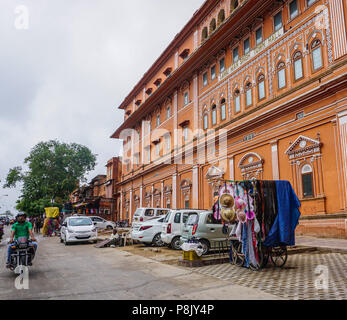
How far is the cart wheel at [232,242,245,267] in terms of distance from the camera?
30.6 ft

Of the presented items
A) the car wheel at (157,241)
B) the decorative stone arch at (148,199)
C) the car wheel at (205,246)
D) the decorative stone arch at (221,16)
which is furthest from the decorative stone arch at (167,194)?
the car wheel at (205,246)

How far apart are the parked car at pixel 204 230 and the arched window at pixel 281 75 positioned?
31.5 feet

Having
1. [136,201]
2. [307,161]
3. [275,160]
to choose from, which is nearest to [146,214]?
[275,160]

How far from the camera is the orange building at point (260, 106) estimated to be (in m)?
14.6

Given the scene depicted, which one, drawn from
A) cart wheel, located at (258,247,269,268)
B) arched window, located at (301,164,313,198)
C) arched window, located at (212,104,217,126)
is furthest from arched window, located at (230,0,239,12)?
cart wheel, located at (258,247,269,268)

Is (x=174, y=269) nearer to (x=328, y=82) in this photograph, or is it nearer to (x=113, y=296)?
(x=113, y=296)

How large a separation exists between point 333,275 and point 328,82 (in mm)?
9766

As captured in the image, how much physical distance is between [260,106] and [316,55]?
4.11 meters

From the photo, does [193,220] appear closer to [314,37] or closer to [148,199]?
[314,37]

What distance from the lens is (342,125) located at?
14.0 metres

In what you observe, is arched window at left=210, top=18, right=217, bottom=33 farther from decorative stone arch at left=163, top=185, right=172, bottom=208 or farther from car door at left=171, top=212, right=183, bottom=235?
car door at left=171, top=212, right=183, bottom=235

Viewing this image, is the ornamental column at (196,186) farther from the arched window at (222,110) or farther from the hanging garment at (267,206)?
the hanging garment at (267,206)

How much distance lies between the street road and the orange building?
871cm
